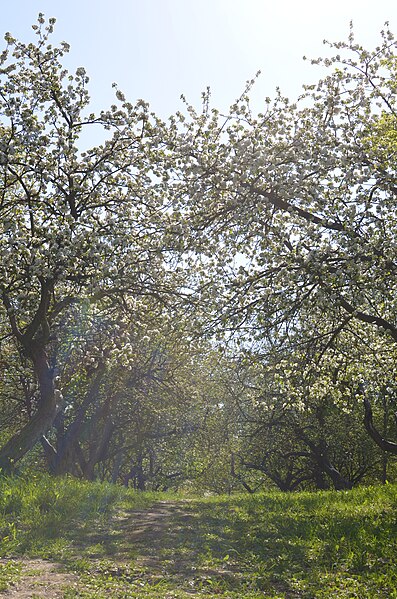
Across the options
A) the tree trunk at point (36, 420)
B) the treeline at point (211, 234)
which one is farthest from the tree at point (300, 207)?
the tree trunk at point (36, 420)

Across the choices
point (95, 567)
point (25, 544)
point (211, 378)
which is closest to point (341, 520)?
point (95, 567)

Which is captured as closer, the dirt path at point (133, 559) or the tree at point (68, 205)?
the dirt path at point (133, 559)

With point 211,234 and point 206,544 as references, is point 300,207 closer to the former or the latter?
point 211,234

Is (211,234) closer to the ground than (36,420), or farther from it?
farther from it

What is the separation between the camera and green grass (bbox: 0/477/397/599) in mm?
7867

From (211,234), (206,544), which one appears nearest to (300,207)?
(211,234)

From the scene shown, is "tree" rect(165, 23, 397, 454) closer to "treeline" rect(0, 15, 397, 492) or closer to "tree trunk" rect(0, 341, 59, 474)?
"treeline" rect(0, 15, 397, 492)

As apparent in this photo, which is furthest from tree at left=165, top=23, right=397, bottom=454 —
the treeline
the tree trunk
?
the tree trunk

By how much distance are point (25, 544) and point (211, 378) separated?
2039 centimetres

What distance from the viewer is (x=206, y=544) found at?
10.6m

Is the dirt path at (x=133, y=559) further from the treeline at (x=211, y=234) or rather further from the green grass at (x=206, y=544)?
the treeline at (x=211, y=234)

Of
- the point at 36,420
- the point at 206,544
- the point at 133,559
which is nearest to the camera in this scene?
the point at 133,559

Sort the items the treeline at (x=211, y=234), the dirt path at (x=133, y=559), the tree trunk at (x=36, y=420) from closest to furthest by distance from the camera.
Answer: the dirt path at (x=133, y=559)
the treeline at (x=211, y=234)
the tree trunk at (x=36, y=420)

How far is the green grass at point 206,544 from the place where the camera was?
7867 millimetres
